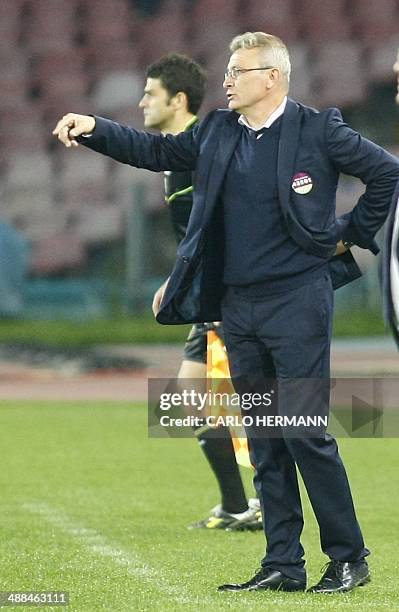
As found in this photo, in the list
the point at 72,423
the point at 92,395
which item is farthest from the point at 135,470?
the point at 92,395

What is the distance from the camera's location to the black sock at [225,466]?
704 centimetres

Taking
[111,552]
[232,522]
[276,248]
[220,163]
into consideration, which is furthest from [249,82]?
[232,522]

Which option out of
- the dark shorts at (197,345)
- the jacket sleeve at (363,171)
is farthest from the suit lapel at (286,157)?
the dark shorts at (197,345)

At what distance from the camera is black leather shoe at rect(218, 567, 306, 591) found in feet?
16.1

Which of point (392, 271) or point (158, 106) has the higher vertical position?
point (158, 106)

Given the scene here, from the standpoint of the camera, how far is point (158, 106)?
22.6ft

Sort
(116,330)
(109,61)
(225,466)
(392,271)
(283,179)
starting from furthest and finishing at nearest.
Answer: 1. (109,61)
2. (116,330)
3. (225,466)
4. (283,179)
5. (392,271)

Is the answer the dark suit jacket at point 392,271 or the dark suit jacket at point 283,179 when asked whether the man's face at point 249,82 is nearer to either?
the dark suit jacket at point 283,179

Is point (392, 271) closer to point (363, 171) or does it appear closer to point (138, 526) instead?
point (363, 171)

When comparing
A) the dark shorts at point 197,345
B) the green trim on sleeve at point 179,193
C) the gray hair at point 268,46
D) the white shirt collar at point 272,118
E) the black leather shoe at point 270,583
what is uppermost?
the gray hair at point 268,46

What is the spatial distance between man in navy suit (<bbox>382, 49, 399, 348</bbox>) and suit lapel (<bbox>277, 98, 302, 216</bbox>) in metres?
0.67

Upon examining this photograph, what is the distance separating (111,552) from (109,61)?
62.9ft

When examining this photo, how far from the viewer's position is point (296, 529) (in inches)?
195

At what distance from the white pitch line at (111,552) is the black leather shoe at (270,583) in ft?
0.60
